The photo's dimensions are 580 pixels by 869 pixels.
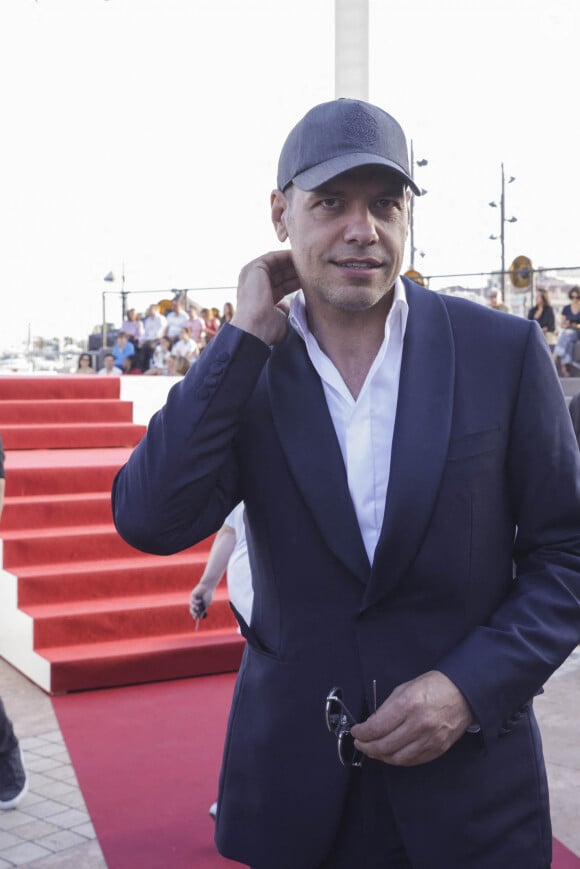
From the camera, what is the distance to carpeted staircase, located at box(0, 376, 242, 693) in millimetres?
5812

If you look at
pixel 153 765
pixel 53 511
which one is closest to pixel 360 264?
pixel 153 765

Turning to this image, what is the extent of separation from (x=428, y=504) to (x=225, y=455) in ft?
1.06

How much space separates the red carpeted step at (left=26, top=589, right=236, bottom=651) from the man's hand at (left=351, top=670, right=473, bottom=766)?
15.7 ft

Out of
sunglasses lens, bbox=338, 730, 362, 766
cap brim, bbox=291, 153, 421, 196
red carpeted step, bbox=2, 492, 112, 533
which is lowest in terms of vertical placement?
red carpeted step, bbox=2, 492, 112, 533

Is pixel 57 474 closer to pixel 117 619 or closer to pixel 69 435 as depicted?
pixel 69 435

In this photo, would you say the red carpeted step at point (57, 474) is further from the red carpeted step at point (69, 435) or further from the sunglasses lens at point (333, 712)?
the sunglasses lens at point (333, 712)

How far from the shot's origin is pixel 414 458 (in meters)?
1.49

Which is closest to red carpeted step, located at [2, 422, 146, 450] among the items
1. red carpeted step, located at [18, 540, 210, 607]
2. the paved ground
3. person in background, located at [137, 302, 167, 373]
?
red carpeted step, located at [18, 540, 210, 607]

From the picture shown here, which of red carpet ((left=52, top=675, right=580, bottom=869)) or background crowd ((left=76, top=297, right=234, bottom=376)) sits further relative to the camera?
background crowd ((left=76, top=297, right=234, bottom=376))

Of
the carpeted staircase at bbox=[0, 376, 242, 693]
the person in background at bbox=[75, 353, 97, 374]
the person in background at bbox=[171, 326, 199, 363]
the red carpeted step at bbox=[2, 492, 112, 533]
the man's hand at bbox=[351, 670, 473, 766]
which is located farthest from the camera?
the person in background at bbox=[75, 353, 97, 374]

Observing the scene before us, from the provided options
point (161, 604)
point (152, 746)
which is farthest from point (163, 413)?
point (161, 604)

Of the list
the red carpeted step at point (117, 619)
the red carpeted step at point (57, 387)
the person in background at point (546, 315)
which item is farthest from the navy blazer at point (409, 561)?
the person in background at point (546, 315)

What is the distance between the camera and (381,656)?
1.51 metres

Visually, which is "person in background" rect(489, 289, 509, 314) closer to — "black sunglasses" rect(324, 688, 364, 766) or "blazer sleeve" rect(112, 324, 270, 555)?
"blazer sleeve" rect(112, 324, 270, 555)
